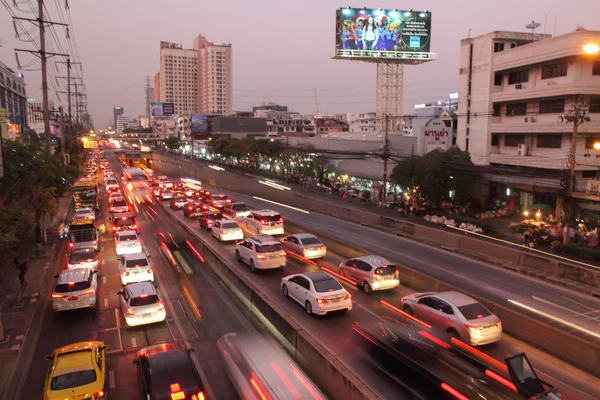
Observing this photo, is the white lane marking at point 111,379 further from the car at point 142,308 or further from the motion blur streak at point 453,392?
the motion blur streak at point 453,392

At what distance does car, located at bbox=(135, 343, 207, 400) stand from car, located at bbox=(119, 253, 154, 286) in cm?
920

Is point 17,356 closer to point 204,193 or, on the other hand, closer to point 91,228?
point 91,228

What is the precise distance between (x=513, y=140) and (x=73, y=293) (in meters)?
37.4

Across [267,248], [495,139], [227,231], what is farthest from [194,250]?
[495,139]

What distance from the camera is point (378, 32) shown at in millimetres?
→ 64812

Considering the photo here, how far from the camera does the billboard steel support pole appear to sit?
2749 inches

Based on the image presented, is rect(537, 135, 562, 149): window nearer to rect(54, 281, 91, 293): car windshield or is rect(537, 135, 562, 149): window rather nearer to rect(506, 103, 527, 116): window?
rect(506, 103, 527, 116): window

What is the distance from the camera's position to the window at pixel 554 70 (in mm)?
34688

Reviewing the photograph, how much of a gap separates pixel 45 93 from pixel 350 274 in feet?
75.3

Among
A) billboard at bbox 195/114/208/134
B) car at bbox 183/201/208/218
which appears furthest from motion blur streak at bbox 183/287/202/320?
billboard at bbox 195/114/208/134

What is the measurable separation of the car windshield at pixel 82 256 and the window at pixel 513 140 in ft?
113

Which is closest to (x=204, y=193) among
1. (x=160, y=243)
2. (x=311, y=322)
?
(x=160, y=243)

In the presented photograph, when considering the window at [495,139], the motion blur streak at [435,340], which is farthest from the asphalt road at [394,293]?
the window at [495,139]

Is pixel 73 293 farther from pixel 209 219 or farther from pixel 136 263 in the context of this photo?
pixel 209 219
